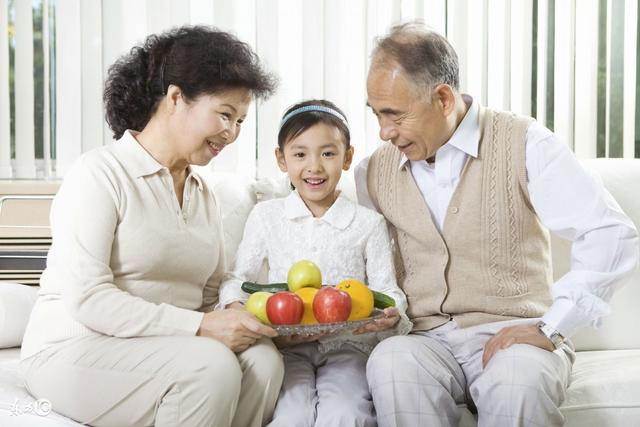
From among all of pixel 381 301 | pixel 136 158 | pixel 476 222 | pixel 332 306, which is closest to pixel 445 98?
pixel 476 222

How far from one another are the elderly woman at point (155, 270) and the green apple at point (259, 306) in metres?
0.06

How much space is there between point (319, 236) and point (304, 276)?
0.25 m

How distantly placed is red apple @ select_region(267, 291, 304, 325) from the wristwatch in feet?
1.91

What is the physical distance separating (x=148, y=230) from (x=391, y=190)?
0.69 m

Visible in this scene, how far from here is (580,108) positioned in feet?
11.5

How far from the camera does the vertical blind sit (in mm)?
3342

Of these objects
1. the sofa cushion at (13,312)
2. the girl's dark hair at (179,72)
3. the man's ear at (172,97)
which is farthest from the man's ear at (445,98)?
the sofa cushion at (13,312)

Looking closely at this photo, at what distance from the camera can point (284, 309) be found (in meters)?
1.91

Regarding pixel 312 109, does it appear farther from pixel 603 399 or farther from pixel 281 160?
pixel 603 399

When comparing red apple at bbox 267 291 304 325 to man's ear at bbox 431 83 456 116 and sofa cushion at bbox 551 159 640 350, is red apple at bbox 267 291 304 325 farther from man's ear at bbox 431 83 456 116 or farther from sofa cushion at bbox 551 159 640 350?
sofa cushion at bbox 551 159 640 350

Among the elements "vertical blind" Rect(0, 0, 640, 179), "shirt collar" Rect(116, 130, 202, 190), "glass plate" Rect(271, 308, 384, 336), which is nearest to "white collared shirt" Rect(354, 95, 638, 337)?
"glass plate" Rect(271, 308, 384, 336)

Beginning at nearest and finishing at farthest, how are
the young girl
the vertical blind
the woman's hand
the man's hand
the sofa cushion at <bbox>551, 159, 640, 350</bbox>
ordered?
the woman's hand, the man's hand, the young girl, the sofa cushion at <bbox>551, 159, 640, 350</bbox>, the vertical blind

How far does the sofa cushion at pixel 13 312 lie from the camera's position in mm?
2342

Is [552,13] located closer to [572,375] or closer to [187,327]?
[572,375]
